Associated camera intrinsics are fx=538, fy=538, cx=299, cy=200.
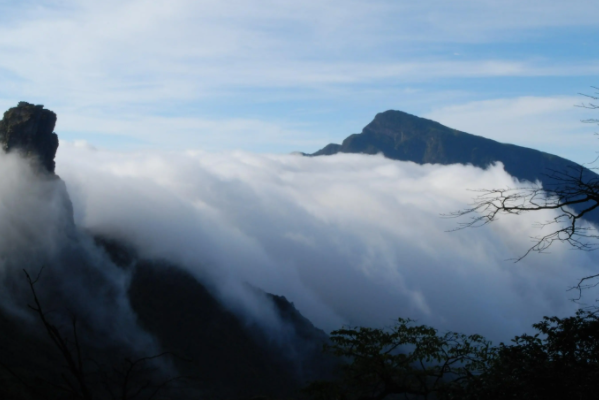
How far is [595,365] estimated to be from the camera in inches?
698

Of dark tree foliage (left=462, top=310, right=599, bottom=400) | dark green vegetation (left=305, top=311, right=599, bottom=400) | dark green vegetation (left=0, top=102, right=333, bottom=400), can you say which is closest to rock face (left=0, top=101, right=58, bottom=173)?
dark green vegetation (left=0, top=102, right=333, bottom=400)

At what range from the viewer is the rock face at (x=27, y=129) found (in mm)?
166250

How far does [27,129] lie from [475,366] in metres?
174

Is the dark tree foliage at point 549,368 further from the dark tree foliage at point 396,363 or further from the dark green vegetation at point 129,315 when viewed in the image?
the dark green vegetation at point 129,315

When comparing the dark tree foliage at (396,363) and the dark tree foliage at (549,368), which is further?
the dark tree foliage at (396,363)

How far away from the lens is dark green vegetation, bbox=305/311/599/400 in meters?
17.9

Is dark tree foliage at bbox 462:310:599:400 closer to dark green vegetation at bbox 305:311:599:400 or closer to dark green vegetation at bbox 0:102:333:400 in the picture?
dark green vegetation at bbox 305:311:599:400

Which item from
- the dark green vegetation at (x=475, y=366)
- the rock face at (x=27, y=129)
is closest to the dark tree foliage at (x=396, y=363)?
the dark green vegetation at (x=475, y=366)

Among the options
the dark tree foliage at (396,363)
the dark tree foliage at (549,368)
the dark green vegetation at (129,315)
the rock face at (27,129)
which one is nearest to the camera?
the dark tree foliage at (549,368)

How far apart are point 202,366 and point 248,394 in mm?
19960

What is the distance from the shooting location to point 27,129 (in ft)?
546

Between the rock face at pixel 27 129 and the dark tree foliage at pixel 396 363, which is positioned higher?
the rock face at pixel 27 129

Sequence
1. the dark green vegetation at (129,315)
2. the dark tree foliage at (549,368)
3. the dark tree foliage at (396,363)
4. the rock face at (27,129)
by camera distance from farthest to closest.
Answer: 1. the rock face at (27,129)
2. the dark green vegetation at (129,315)
3. the dark tree foliage at (396,363)
4. the dark tree foliage at (549,368)

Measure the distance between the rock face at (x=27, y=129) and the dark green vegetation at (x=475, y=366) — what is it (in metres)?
168
